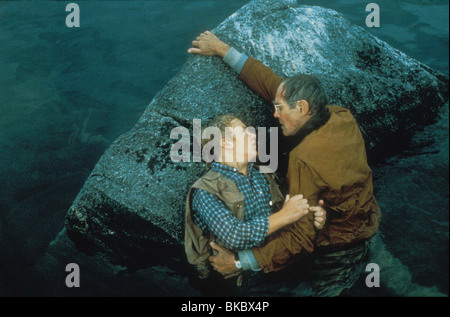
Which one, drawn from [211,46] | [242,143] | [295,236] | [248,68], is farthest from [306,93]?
[211,46]

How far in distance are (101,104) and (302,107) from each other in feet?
17.1

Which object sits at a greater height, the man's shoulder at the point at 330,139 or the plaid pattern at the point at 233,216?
the man's shoulder at the point at 330,139

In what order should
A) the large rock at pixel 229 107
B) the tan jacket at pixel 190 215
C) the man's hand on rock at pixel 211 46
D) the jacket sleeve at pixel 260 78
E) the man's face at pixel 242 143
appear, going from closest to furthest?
the tan jacket at pixel 190 215, the man's face at pixel 242 143, the large rock at pixel 229 107, the jacket sleeve at pixel 260 78, the man's hand on rock at pixel 211 46

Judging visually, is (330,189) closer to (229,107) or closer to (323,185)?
(323,185)

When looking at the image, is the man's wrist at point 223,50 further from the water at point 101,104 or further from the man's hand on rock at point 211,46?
the water at point 101,104

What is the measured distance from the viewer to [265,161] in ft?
12.6

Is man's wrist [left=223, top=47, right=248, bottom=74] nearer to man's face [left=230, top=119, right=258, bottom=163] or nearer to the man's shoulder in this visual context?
man's face [left=230, top=119, right=258, bottom=163]

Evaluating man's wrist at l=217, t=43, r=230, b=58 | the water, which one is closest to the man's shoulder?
the water

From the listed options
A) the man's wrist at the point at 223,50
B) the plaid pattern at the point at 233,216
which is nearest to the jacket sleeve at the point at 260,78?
the man's wrist at the point at 223,50

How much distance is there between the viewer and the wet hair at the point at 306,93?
2955 millimetres

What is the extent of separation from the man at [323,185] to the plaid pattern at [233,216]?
240 mm

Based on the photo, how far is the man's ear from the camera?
2968 millimetres

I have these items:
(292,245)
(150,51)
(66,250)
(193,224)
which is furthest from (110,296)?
(150,51)

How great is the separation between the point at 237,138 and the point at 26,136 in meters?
4.88
